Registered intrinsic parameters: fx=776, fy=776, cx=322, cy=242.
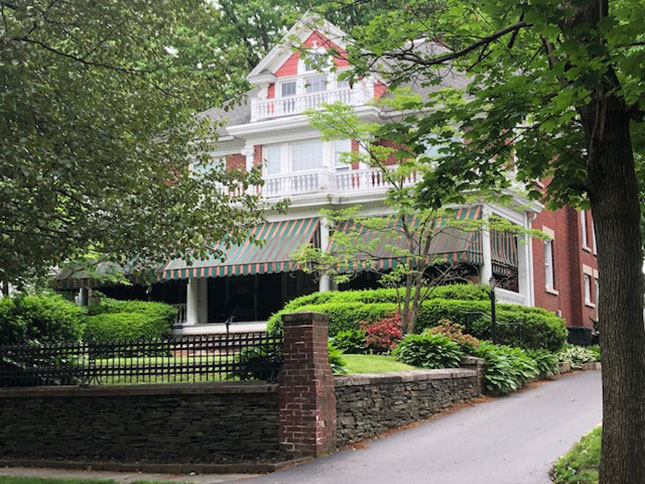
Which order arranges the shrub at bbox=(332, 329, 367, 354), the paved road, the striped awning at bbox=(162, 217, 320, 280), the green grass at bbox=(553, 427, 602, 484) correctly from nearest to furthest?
1. the green grass at bbox=(553, 427, 602, 484)
2. the paved road
3. the shrub at bbox=(332, 329, 367, 354)
4. the striped awning at bbox=(162, 217, 320, 280)

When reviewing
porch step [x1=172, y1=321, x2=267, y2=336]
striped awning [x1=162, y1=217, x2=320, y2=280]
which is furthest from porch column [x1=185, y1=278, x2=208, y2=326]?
striped awning [x1=162, y1=217, x2=320, y2=280]

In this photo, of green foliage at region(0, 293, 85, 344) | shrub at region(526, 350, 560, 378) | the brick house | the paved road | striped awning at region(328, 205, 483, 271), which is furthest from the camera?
the brick house

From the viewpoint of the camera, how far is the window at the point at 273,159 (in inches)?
1117

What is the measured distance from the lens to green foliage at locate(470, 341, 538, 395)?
1608 cm

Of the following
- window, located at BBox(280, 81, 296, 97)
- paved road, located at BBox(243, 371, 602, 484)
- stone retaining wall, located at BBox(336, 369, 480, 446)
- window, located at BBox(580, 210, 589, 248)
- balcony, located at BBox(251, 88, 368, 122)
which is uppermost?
window, located at BBox(280, 81, 296, 97)

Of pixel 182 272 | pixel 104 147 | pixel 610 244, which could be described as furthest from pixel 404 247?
pixel 610 244

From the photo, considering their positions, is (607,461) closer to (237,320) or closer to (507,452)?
(507,452)

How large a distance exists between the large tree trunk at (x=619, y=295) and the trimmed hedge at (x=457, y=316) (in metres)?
12.0

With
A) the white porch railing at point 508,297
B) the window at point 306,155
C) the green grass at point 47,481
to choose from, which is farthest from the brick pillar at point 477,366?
the window at point 306,155

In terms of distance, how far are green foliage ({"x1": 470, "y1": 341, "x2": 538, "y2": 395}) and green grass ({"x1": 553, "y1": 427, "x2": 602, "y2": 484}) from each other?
6197 mm

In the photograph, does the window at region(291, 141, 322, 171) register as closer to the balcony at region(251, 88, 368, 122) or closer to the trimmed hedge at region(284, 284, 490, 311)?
the balcony at region(251, 88, 368, 122)

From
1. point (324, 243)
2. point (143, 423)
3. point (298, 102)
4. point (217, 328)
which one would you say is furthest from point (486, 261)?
point (143, 423)

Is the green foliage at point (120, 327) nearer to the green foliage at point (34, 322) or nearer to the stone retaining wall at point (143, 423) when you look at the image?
the green foliage at point (34, 322)

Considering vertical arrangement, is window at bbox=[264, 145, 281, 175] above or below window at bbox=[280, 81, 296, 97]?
below
